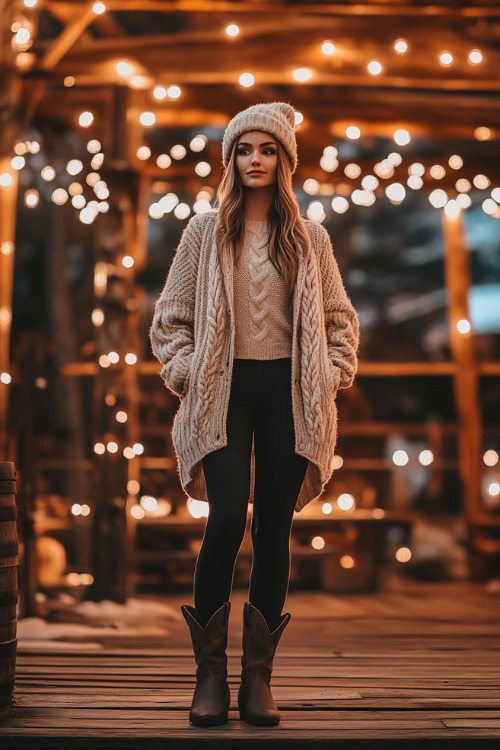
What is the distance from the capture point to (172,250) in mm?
10648

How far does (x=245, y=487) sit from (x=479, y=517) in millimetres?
5572

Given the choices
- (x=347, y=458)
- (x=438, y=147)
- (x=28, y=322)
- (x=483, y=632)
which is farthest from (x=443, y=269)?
(x=483, y=632)

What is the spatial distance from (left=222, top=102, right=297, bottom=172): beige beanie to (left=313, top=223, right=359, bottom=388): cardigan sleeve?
0.93 feet

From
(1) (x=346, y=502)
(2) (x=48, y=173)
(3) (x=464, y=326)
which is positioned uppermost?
(2) (x=48, y=173)

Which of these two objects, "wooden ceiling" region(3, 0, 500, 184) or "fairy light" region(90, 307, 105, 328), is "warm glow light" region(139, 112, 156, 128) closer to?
"wooden ceiling" region(3, 0, 500, 184)

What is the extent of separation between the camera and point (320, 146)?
7.66m

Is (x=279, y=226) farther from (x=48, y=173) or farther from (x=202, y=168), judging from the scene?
(x=202, y=168)

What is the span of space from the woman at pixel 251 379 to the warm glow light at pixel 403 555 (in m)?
5.65

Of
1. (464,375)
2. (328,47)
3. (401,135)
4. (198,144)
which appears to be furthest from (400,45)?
(464,375)

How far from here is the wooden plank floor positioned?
8.55ft

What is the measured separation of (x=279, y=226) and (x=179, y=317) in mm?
396

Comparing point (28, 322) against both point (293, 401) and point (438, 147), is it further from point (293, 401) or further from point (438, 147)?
point (293, 401)

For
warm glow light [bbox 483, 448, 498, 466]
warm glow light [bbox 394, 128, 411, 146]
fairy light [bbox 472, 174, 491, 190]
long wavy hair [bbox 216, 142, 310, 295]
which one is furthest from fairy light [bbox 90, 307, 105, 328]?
warm glow light [bbox 483, 448, 498, 466]

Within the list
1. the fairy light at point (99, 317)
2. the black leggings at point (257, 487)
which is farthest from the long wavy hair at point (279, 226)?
the fairy light at point (99, 317)
